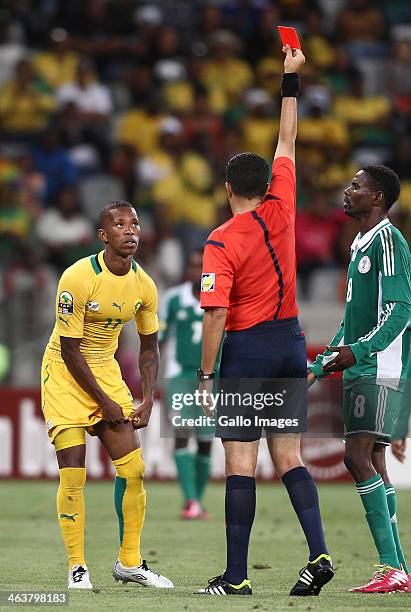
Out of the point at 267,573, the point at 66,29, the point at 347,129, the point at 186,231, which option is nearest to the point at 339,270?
the point at 186,231

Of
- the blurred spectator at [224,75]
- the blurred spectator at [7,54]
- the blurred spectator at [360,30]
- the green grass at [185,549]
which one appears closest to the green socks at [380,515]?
the green grass at [185,549]

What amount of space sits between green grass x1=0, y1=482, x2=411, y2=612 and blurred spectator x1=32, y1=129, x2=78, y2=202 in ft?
14.9

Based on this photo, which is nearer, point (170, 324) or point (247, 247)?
point (247, 247)

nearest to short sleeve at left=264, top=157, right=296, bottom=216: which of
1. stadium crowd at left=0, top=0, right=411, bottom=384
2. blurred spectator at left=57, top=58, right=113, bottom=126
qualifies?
stadium crowd at left=0, top=0, right=411, bottom=384

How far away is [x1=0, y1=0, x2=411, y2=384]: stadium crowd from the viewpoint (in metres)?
16.8

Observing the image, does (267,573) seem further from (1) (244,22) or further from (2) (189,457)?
(1) (244,22)

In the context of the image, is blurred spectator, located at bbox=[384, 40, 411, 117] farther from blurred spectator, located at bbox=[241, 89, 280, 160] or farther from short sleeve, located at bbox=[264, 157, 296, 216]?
short sleeve, located at bbox=[264, 157, 296, 216]

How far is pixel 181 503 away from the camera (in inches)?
517

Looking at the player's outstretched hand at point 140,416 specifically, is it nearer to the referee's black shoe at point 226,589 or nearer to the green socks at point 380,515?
the referee's black shoe at point 226,589

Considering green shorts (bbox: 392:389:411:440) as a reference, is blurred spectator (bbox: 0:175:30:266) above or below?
above

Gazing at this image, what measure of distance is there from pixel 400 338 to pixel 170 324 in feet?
17.2

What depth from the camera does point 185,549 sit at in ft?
31.8

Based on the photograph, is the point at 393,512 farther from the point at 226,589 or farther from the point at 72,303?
the point at 72,303

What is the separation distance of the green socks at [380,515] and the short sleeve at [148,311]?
157cm
